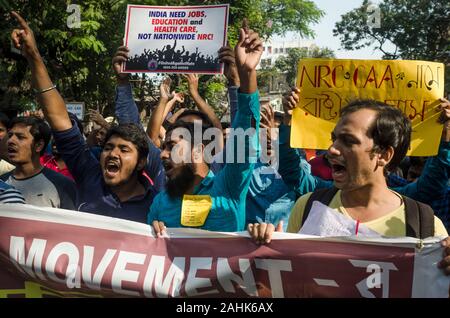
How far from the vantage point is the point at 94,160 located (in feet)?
11.6

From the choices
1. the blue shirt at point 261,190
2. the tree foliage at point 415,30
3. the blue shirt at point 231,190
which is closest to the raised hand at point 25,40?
the blue shirt at point 231,190

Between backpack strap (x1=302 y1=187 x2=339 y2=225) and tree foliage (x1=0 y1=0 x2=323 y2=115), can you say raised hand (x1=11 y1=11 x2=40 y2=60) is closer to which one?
backpack strap (x1=302 y1=187 x2=339 y2=225)

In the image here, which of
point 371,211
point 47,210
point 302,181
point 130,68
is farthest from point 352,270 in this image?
point 130,68

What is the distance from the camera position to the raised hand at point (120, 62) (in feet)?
14.6

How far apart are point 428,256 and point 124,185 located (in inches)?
70.8

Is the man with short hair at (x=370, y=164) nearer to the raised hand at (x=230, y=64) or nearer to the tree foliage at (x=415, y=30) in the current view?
the raised hand at (x=230, y=64)

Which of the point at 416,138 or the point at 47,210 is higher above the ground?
the point at 416,138

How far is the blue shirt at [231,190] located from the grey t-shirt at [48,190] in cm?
96

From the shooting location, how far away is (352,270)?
2.46 m

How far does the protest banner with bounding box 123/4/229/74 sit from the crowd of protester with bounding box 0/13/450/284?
29.5 inches

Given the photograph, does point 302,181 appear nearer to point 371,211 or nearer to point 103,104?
point 371,211

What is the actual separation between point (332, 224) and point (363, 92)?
1451 mm

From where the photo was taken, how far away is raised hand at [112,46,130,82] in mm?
4438

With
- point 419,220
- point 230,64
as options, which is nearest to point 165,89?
point 230,64
